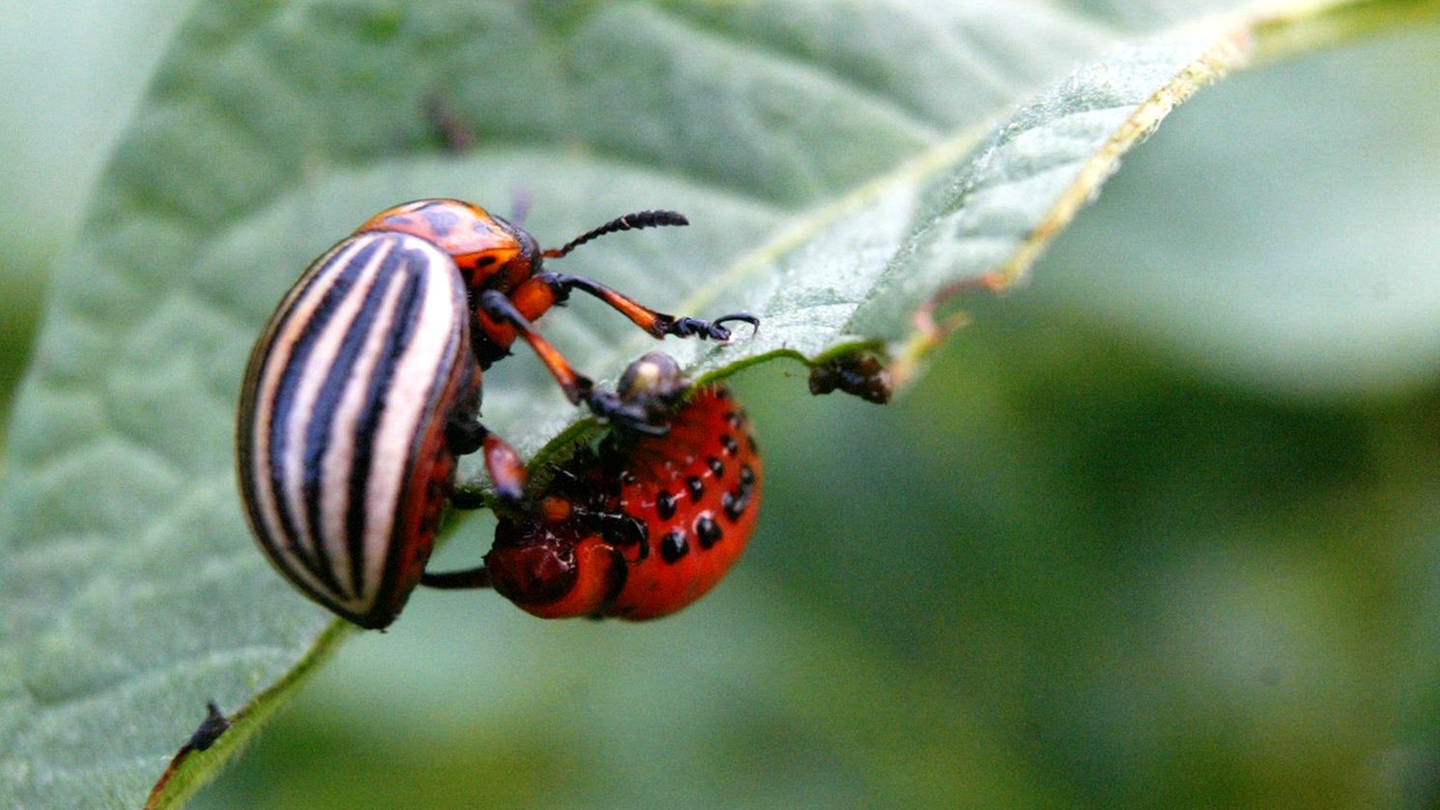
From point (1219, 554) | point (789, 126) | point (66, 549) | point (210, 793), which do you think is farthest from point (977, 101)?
point (210, 793)

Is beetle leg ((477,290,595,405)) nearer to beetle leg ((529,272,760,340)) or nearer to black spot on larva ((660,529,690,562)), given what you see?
beetle leg ((529,272,760,340))

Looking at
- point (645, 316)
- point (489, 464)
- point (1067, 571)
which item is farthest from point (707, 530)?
point (1067, 571)

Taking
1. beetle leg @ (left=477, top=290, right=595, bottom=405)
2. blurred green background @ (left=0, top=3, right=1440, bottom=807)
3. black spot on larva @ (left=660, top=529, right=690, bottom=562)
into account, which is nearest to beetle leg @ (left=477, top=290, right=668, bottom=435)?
beetle leg @ (left=477, top=290, right=595, bottom=405)

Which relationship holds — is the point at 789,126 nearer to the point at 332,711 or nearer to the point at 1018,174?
the point at 1018,174

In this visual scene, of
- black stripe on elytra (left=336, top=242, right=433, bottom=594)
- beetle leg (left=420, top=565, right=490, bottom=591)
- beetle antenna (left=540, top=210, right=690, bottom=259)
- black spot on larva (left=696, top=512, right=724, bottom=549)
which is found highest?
beetle antenna (left=540, top=210, right=690, bottom=259)

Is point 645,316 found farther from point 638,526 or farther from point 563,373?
point 638,526
